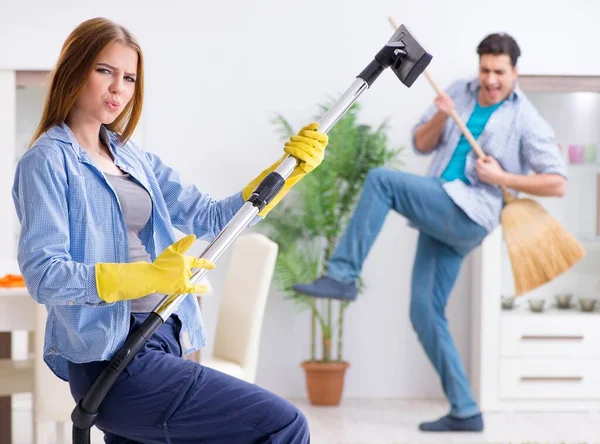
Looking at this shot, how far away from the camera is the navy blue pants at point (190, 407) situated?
173 cm

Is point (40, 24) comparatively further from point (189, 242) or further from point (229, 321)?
point (189, 242)

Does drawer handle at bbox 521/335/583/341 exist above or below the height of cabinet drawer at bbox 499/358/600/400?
above

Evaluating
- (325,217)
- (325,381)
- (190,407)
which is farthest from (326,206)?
(190,407)

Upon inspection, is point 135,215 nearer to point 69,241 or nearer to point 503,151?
point 69,241

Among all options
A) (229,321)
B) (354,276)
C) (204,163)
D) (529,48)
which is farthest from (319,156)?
(529,48)

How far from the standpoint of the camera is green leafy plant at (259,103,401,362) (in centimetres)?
489

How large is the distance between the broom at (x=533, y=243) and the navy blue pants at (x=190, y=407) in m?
2.60

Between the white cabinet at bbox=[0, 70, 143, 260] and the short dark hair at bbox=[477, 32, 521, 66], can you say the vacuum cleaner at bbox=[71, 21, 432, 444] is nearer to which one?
the short dark hair at bbox=[477, 32, 521, 66]

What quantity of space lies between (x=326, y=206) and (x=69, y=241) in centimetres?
324

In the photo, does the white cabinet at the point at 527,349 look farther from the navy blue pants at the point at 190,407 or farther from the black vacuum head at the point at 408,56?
the navy blue pants at the point at 190,407

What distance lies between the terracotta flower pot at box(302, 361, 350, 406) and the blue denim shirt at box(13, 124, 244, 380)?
10.5 ft

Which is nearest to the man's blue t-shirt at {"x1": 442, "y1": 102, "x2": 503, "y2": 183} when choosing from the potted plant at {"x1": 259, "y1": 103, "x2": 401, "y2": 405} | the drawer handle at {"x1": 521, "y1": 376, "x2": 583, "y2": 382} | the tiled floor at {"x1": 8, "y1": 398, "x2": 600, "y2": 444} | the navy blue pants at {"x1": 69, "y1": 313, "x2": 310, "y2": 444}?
the potted plant at {"x1": 259, "y1": 103, "x2": 401, "y2": 405}

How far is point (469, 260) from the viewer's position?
5.29 metres

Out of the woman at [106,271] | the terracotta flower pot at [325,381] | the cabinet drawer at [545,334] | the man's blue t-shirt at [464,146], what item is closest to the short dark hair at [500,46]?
the man's blue t-shirt at [464,146]
